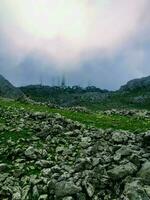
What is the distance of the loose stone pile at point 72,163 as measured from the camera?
22.9 meters

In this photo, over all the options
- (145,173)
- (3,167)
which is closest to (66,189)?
(145,173)

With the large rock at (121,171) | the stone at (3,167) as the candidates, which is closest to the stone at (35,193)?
the stone at (3,167)

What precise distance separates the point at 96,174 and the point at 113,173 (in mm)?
828

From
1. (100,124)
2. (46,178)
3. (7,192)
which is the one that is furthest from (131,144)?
(100,124)

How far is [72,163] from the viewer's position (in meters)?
26.6

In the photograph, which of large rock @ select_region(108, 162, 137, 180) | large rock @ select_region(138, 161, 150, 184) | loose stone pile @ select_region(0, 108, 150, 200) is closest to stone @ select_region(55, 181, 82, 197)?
loose stone pile @ select_region(0, 108, 150, 200)

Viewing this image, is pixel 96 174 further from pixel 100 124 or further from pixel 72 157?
pixel 100 124

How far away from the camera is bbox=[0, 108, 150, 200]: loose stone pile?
22938 millimetres

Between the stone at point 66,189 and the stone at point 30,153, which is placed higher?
the stone at point 30,153

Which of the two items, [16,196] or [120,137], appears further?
[120,137]

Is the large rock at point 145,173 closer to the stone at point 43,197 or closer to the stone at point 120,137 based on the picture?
the stone at point 43,197

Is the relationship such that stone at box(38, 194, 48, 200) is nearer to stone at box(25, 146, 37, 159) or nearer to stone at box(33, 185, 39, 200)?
stone at box(33, 185, 39, 200)

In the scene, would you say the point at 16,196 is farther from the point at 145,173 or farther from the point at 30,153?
the point at 145,173

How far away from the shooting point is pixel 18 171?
Result: 2623 cm
